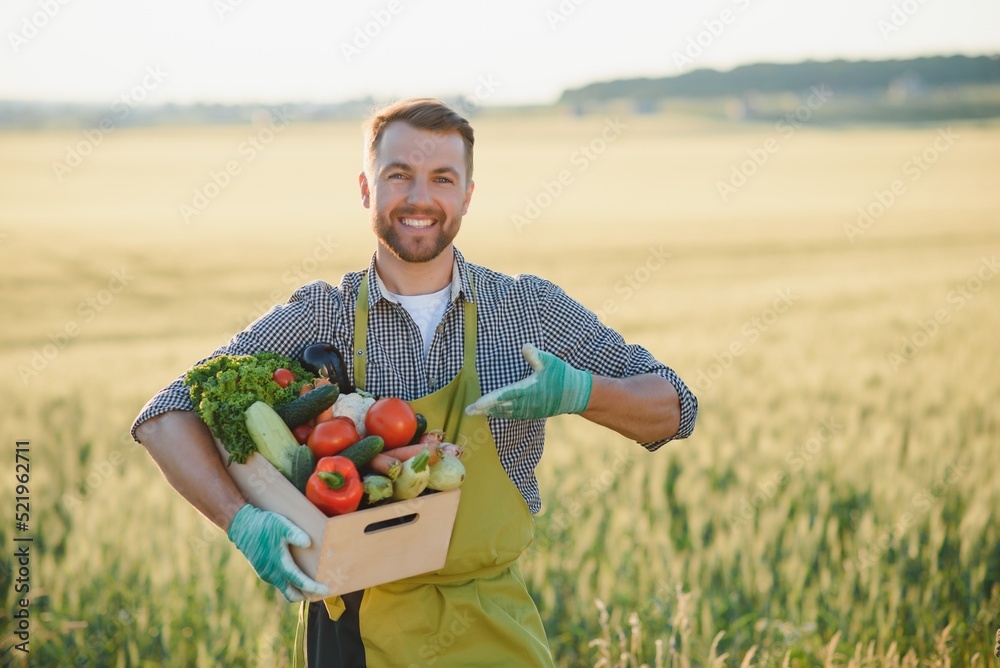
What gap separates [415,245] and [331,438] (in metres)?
0.65

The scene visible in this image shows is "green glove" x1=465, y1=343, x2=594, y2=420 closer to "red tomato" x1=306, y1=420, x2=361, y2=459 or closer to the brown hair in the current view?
"red tomato" x1=306, y1=420, x2=361, y2=459

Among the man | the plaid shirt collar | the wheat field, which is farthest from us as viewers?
the wheat field

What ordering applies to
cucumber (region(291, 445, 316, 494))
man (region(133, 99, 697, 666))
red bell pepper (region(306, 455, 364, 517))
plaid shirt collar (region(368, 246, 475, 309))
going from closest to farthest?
red bell pepper (region(306, 455, 364, 517))
cucumber (region(291, 445, 316, 494))
man (region(133, 99, 697, 666))
plaid shirt collar (region(368, 246, 475, 309))

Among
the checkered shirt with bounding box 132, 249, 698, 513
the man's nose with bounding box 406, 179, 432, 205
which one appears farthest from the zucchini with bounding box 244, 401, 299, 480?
the man's nose with bounding box 406, 179, 432, 205

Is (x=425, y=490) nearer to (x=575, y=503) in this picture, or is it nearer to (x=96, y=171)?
(x=575, y=503)

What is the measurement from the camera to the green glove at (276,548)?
2281mm

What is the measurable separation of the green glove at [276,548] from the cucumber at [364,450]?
0.20 m

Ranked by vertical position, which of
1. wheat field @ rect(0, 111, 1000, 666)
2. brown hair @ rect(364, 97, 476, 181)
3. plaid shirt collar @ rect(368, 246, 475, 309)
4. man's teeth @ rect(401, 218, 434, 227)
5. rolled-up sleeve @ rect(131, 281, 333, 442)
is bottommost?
wheat field @ rect(0, 111, 1000, 666)

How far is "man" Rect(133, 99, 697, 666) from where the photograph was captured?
2.59 metres

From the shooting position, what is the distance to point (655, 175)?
32562mm

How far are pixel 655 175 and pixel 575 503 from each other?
93.9 feet

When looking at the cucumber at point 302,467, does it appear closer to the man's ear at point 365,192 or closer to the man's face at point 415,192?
the man's face at point 415,192

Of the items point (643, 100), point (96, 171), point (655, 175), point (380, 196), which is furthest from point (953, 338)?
point (643, 100)

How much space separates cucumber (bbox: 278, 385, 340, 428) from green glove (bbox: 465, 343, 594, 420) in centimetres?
36
